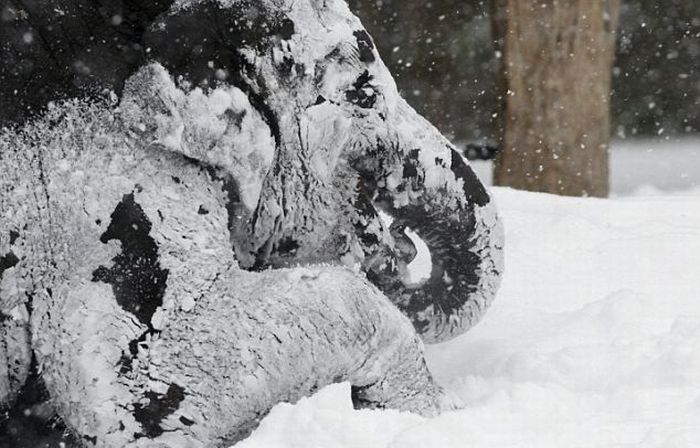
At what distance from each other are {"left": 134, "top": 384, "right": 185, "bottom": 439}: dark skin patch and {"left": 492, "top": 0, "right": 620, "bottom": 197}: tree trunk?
16.8 ft

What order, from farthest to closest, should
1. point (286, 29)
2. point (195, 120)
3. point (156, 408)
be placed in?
1. point (286, 29)
2. point (195, 120)
3. point (156, 408)

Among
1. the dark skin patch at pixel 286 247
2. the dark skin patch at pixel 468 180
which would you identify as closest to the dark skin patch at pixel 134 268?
the dark skin patch at pixel 286 247

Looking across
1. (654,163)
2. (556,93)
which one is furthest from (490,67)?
(556,93)

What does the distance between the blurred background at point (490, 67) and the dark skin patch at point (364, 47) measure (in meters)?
10.6

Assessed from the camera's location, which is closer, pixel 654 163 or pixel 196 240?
pixel 196 240

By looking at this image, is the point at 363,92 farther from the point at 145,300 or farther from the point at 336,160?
the point at 145,300

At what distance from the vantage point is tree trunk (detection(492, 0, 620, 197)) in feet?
24.3

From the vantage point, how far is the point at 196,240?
277 centimetres

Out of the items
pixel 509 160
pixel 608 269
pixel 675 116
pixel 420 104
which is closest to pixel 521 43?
pixel 509 160

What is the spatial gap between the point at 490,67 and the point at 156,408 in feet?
39.0

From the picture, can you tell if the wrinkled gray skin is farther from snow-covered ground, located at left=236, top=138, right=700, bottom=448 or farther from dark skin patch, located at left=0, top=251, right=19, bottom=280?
snow-covered ground, located at left=236, top=138, right=700, bottom=448

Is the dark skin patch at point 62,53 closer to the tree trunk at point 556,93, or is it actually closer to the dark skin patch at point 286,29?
the dark skin patch at point 286,29

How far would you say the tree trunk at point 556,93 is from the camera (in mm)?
7406

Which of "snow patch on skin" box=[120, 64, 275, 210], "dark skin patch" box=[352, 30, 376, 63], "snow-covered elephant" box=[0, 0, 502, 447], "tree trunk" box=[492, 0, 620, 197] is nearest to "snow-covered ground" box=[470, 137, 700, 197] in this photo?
"tree trunk" box=[492, 0, 620, 197]
